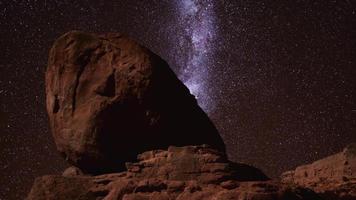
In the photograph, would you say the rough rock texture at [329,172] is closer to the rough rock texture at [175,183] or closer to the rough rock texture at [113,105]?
the rough rock texture at [113,105]

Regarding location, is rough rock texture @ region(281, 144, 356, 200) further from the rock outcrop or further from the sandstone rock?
the sandstone rock

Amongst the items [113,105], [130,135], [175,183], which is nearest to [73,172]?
[130,135]

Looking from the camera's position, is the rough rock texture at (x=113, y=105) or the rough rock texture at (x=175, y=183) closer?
the rough rock texture at (x=175, y=183)

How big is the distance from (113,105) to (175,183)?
2.47 metres

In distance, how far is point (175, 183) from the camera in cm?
733

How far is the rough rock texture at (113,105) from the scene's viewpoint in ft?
29.0

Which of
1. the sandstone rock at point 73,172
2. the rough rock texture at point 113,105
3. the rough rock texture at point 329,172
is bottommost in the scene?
the sandstone rock at point 73,172

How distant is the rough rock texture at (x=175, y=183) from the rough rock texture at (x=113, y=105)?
36.0 inches

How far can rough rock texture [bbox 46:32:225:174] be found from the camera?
8836 mm

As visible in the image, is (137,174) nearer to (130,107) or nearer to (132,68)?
(130,107)

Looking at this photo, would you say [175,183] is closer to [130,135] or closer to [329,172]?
[130,135]

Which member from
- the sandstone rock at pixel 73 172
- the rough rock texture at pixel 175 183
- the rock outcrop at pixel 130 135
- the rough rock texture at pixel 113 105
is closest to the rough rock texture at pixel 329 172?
the rock outcrop at pixel 130 135

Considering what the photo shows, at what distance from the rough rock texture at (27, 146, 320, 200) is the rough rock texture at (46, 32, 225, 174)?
3.00 ft

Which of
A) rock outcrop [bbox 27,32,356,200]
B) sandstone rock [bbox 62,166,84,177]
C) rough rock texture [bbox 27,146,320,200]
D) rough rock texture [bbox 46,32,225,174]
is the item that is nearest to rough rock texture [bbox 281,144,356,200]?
rock outcrop [bbox 27,32,356,200]
